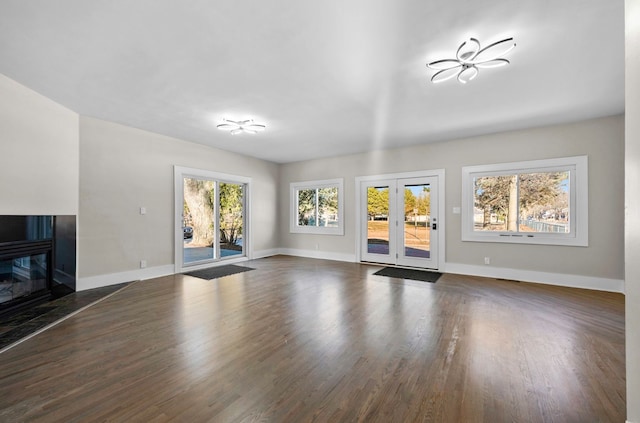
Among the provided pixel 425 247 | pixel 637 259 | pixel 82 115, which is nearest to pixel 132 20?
pixel 82 115

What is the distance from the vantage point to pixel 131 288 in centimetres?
444

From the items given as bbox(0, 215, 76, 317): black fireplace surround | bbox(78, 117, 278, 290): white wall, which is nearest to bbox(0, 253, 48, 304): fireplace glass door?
bbox(0, 215, 76, 317): black fireplace surround

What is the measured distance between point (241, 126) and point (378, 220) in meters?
3.75

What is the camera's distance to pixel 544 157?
16.0ft

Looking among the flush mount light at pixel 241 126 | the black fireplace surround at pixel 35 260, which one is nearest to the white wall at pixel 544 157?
the flush mount light at pixel 241 126

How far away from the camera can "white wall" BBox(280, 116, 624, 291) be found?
14.3 ft

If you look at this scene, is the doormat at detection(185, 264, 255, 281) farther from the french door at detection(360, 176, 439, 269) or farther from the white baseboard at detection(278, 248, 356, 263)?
the french door at detection(360, 176, 439, 269)

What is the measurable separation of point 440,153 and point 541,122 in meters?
1.71

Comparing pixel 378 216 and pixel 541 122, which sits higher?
pixel 541 122

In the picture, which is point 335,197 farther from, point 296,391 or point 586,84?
point 296,391

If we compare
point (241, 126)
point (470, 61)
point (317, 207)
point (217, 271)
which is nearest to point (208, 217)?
point (217, 271)

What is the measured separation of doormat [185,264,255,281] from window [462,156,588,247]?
474 centimetres

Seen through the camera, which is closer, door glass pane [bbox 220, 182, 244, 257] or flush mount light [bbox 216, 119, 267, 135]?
flush mount light [bbox 216, 119, 267, 135]

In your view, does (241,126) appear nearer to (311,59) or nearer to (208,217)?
(311,59)
